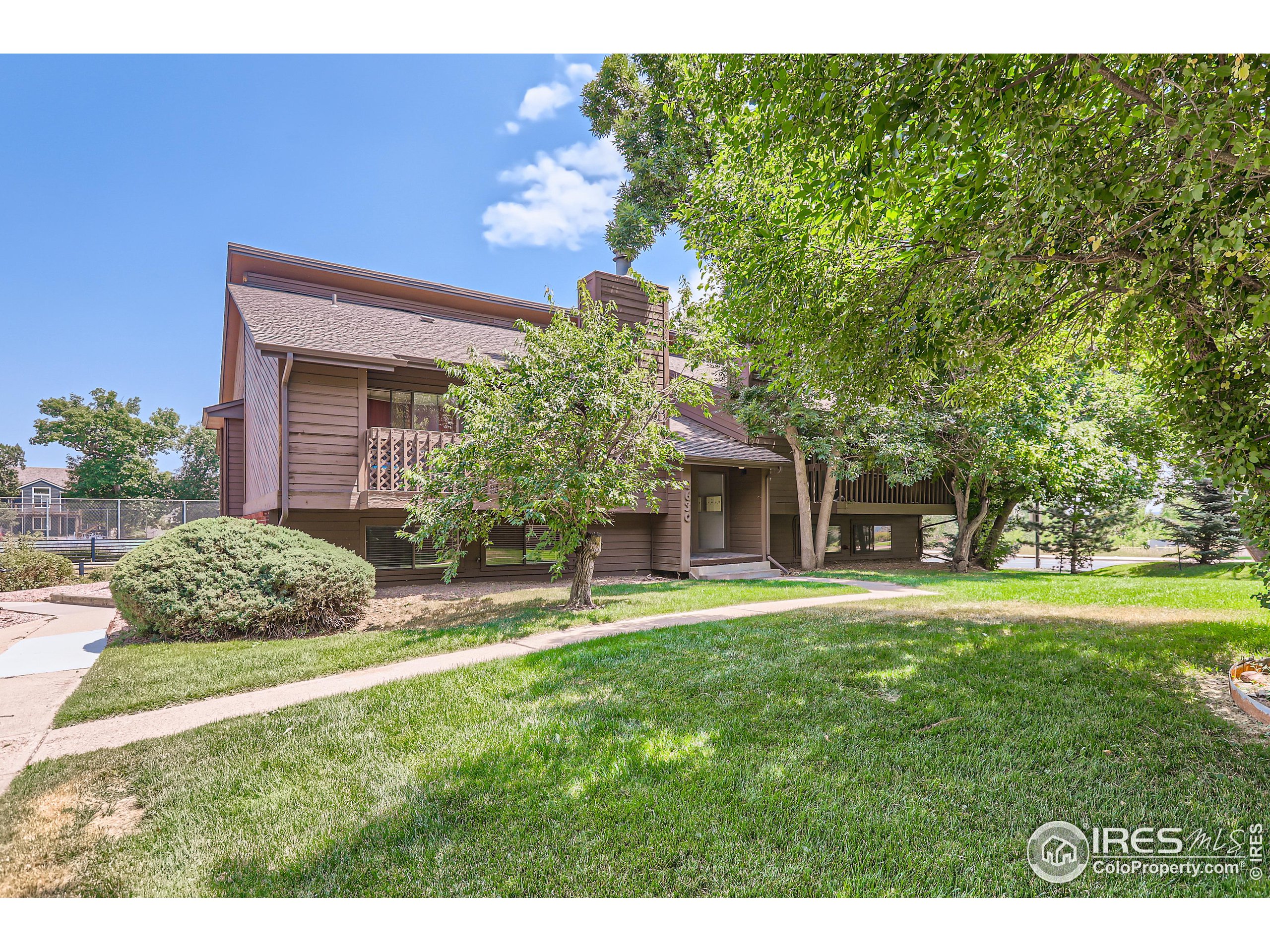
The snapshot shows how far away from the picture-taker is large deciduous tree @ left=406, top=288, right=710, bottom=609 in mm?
7234

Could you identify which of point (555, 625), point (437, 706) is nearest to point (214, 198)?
point (555, 625)

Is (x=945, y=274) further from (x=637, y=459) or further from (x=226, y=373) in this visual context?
(x=226, y=373)

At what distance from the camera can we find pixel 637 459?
8.11 m

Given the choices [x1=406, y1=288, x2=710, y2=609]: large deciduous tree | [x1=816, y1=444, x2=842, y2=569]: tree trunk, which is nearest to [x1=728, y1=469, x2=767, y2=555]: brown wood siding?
[x1=816, y1=444, x2=842, y2=569]: tree trunk

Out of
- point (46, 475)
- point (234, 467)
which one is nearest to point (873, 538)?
point (234, 467)

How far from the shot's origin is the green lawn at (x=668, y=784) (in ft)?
7.45

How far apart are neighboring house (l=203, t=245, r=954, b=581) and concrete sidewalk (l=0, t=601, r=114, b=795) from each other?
9.63 feet

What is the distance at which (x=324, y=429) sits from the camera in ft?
33.1

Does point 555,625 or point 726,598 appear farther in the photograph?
point 726,598

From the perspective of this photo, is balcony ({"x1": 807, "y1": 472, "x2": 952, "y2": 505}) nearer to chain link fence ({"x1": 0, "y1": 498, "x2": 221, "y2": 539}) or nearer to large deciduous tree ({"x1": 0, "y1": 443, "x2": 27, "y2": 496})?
chain link fence ({"x1": 0, "y1": 498, "x2": 221, "y2": 539})

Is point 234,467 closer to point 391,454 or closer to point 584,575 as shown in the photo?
point 391,454

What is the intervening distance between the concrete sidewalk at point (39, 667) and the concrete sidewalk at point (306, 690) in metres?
0.16
